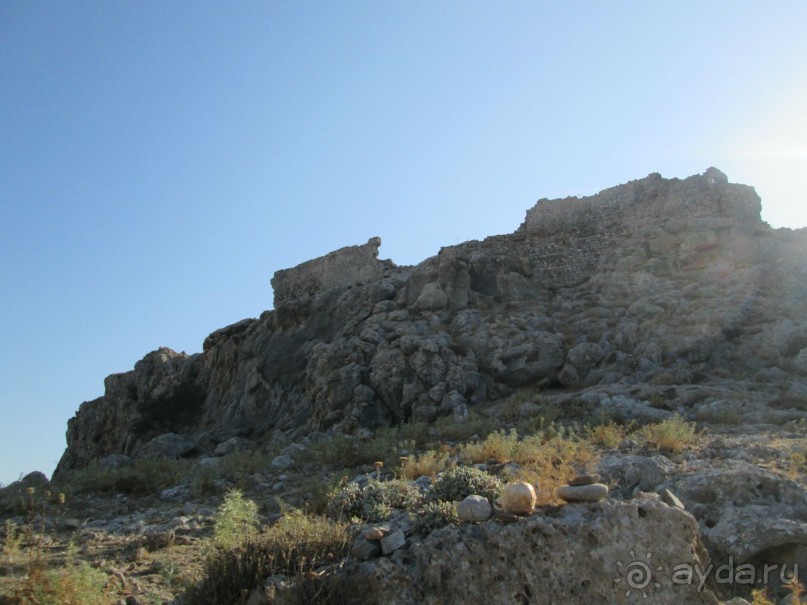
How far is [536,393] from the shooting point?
1456 centimetres

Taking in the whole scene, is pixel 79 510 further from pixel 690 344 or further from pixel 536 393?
pixel 690 344

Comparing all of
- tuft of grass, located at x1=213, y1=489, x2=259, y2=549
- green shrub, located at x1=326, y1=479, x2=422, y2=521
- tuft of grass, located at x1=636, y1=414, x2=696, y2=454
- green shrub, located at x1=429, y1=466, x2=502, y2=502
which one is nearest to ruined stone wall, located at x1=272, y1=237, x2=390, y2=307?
tuft of grass, located at x1=636, y1=414, x2=696, y2=454

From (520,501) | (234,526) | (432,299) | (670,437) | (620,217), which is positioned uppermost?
(620,217)

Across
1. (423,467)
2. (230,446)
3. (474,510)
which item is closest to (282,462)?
(423,467)

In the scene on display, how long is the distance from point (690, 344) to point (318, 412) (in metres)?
8.36

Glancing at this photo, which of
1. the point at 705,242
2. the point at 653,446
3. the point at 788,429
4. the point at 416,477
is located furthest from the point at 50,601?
the point at 705,242

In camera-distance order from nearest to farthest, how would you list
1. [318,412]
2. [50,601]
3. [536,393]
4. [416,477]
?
[50,601]
[416,477]
[536,393]
[318,412]

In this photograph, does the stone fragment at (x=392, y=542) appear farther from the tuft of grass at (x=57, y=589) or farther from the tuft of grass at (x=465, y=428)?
the tuft of grass at (x=465, y=428)

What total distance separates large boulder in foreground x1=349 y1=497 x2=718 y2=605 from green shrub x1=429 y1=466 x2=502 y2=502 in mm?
1060

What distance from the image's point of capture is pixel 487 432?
1191 centimetres

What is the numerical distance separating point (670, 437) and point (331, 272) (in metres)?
16.1

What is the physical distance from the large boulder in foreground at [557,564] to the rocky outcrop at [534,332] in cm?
711

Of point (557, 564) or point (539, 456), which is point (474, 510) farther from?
point (539, 456)

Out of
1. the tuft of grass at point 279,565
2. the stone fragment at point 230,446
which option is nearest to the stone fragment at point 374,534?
the tuft of grass at point 279,565
